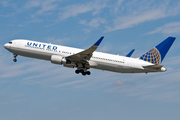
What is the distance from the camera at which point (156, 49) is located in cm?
4650

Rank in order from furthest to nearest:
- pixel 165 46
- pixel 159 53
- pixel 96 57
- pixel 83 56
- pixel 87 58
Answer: pixel 165 46, pixel 159 53, pixel 96 57, pixel 87 58, pixel 83 56

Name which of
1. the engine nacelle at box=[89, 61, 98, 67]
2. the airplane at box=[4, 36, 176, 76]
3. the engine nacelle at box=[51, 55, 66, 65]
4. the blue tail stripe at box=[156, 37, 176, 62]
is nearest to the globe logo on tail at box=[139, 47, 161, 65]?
the airplane at box=[4, 36, 176, 76]

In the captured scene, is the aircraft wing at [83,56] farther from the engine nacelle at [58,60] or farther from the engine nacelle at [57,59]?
the engine nacelle at [57,59]

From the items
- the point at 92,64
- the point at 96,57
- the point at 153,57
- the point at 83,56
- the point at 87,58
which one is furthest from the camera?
the point at 153,57

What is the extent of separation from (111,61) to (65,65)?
7.95m

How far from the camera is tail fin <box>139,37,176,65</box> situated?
45.6 metres

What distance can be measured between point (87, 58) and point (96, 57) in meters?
1.60

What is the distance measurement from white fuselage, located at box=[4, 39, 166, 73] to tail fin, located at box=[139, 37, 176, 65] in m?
1.78

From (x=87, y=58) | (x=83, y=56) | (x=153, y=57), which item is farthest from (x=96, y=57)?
(x=153, y=57)

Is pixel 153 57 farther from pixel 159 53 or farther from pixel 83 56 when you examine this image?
pixel 83 56

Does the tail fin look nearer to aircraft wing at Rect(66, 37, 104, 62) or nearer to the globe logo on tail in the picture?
the globe logo on tail

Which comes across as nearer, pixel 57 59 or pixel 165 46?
pixel 57 59

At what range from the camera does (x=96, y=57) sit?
1698 inches

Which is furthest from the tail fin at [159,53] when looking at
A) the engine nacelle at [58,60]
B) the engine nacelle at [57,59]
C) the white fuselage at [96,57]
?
the engine nacelle at [57,59]
